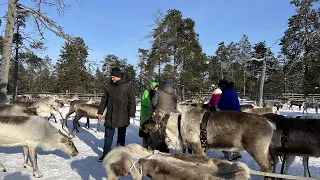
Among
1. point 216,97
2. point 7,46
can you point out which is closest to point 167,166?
point 216,97

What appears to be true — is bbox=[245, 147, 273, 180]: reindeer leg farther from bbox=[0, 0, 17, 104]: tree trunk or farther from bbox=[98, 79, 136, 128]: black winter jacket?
bbox=[0, 0, 17, 104]: tree trunk

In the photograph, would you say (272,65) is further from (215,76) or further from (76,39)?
(76,39)

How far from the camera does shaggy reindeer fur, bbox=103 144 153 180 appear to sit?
3268 mm

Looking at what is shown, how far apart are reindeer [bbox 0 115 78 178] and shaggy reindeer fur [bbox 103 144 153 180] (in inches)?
123

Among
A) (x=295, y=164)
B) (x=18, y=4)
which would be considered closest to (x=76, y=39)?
(x=18, y=4)

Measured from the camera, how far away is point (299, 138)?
14.9 feet

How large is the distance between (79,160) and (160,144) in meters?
1.98

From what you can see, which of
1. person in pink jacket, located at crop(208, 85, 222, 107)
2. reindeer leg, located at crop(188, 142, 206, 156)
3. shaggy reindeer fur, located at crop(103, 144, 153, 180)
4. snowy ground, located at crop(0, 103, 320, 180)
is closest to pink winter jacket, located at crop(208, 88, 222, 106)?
person in pink jacket, located at crop(208, 85, 222, 107)

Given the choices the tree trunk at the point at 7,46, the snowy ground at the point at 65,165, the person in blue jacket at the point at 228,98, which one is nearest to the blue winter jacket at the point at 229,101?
the person in blue jacket at the point at 228,98

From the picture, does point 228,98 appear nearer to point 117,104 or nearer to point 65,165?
point 117,104

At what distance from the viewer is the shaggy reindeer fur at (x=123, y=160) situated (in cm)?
327

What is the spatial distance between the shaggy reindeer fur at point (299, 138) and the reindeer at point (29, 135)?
4.32 metres

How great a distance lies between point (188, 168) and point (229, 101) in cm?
425

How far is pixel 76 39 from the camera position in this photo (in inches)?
457
